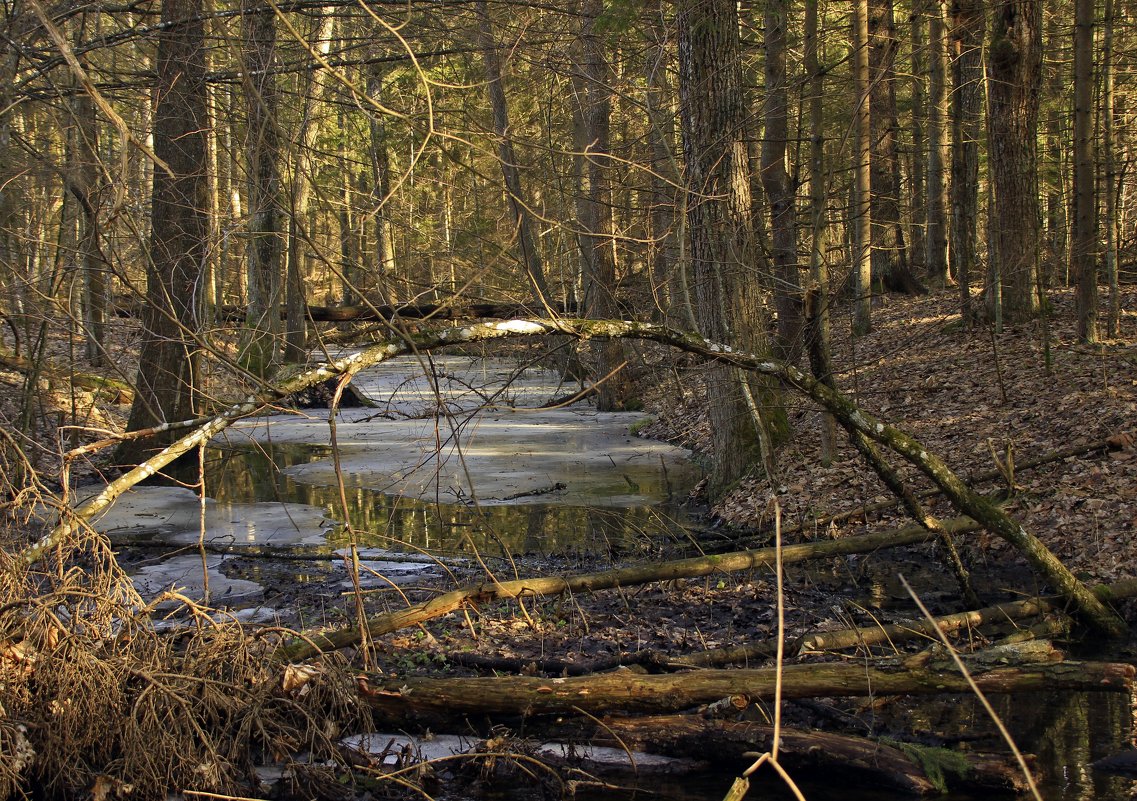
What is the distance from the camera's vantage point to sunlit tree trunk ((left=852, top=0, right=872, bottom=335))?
35.5ft

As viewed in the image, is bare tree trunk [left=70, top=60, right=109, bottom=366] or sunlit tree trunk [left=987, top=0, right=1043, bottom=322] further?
sunlit tree trunk [left=987, top=0, right=1043, bottom=322]

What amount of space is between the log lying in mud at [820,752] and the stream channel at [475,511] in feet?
0.33

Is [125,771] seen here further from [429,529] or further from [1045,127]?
[1045,127]

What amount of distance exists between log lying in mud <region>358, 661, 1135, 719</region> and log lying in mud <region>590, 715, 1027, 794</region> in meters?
0.12

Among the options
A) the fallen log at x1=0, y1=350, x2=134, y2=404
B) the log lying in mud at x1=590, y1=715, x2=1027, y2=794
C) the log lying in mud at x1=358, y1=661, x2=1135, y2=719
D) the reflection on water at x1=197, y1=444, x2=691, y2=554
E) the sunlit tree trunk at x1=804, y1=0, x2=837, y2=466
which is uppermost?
the sunlit tree trunk at x1=804, y1=0, x2=837, y2=466

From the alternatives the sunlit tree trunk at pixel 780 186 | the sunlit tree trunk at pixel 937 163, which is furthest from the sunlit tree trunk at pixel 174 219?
the sunlit tree trunk at pixel 937 163

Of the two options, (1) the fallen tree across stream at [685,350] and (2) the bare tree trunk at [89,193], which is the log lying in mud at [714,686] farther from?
(2) the bare tree trunk at [89,193]

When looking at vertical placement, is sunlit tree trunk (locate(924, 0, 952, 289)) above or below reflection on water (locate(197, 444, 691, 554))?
above

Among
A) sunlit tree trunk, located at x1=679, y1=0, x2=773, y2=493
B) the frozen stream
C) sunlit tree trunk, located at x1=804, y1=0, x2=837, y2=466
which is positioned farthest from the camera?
sunlit tree trunk, located at x1=679, y1=0, x2=773, y2=493

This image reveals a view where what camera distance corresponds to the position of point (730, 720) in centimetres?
527

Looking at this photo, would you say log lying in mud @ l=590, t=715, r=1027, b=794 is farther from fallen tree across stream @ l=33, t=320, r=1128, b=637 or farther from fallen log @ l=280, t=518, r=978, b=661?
fallen tree across stream @ l=33, t=320, r=1128, b=637

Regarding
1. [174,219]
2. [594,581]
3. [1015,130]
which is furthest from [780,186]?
[594,581]

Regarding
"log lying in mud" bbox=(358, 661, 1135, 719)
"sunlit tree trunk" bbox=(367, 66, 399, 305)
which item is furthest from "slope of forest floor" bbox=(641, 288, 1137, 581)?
"sunlit tree trunk" bbox=(367, 66, 399, 305)

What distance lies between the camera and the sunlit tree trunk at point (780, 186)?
434 inches
